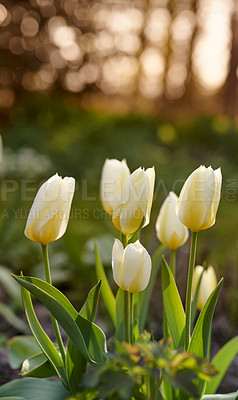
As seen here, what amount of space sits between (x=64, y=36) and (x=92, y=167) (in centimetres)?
450

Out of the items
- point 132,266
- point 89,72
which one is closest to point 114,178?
point 132,266

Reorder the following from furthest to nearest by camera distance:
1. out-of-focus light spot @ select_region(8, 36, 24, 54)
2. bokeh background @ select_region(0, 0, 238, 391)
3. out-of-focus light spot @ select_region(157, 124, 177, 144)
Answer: out-of-focus light spot @ select_region(8, 36, 24, 54)
out-of-focus light spot @ select_region(157, 124, 177, 144)
bokeh background @ select_region(0, 0, 238, 391)

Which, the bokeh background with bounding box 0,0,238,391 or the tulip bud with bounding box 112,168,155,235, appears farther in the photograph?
the bokeh background with bounding box 0,0,238,391

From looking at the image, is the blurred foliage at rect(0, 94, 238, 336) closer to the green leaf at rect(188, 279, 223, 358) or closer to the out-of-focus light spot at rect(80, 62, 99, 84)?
the green leaf at rect(188, 279, 223, 358)

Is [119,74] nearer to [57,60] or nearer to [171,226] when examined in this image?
[57,60]

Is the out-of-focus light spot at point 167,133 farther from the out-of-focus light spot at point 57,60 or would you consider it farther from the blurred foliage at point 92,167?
the out-of-focus light spot at point 57,60

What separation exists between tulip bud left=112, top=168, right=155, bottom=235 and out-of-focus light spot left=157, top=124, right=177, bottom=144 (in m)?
6.02

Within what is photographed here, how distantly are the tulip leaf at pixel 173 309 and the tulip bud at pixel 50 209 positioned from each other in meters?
0.27

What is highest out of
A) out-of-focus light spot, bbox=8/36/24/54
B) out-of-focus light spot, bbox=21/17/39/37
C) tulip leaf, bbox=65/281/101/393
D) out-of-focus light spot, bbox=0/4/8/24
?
out-of-focus light spot, bbox=0/4/8/24

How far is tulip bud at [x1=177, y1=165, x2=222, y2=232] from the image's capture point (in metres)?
0.94

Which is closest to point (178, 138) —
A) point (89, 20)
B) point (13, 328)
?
point (89, 20)

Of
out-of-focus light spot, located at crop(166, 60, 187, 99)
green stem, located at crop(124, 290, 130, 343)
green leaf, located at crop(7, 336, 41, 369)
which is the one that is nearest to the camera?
green stem, located at crop(124, 290, 130, 343)

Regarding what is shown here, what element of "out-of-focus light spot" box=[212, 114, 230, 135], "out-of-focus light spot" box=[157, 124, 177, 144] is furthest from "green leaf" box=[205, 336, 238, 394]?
"out-of-focus light spot" box=[157, 124, 177, 144]

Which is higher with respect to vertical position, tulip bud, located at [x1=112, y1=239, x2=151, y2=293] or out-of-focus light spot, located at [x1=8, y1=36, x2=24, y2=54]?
out-of-focus light spot, located at [x1=8, y1=36, x2=24, y2=54]
